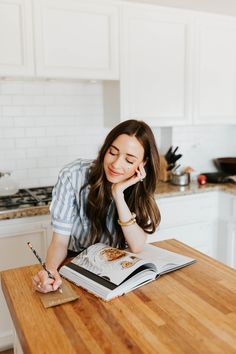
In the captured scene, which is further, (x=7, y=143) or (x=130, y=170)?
(x=7, y=143)

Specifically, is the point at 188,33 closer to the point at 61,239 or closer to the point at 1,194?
the point at 1,194

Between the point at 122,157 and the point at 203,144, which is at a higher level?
the point at 122,157

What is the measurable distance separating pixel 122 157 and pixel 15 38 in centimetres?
128

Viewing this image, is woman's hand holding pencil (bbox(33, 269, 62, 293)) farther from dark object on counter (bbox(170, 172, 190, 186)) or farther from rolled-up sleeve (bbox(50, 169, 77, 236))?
dark object on counter (bbox(170, 172, 190, 186))

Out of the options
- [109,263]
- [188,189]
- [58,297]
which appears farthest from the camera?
[188,189]

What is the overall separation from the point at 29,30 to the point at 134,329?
1970 mm

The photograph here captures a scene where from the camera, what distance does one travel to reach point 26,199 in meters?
2.39

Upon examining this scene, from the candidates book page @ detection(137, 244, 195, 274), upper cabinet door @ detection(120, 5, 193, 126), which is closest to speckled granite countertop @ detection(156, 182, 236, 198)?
upper cabinet door @ detection(120, 5, 193, 126)

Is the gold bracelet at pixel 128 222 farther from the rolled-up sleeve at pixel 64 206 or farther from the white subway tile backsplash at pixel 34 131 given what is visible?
the white subway tile backsplash at pixel 34 131

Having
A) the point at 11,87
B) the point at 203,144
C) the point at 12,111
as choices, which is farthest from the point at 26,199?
the point at 203,144

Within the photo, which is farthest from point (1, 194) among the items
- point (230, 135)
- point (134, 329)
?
point (230, 135)

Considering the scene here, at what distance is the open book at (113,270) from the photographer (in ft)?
3.66

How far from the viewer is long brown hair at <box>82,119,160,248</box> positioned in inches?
59.7

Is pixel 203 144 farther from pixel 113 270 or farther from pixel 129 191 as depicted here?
pixel 113 270
